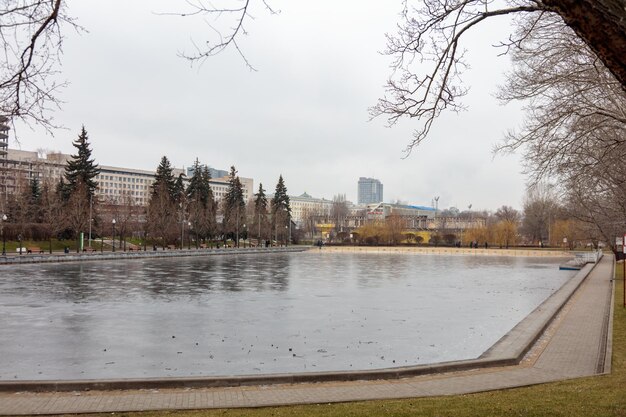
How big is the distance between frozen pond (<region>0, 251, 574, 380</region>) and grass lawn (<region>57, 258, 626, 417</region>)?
2942 mm

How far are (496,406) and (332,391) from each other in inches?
102

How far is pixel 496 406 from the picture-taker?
7.95 meters

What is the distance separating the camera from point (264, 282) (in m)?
31.3

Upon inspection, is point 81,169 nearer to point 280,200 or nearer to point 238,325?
point 280,200

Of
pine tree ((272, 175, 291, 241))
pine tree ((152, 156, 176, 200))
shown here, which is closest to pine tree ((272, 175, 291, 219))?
pine tree ((272, 175, 291, 241))

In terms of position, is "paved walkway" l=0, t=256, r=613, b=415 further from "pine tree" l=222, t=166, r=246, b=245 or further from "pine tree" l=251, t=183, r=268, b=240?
"pine tree" l=251, t=183, r=268, b=240

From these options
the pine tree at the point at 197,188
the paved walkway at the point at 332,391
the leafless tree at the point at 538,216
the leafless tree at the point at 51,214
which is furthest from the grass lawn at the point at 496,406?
the leafless tree at the point at 538,216

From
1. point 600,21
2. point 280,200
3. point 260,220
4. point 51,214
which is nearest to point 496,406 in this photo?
point 600,21

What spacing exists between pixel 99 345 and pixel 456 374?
822 centimetres

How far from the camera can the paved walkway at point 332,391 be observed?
27.0 feet

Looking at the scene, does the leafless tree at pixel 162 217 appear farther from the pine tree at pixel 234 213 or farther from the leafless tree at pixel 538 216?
the leafless tree at pixel 538 216

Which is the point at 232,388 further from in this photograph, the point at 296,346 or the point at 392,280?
the point at 392,280

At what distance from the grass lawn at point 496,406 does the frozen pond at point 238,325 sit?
2.94 m

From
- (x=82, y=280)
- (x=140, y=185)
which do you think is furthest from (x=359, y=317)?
(x=140, y=185)
